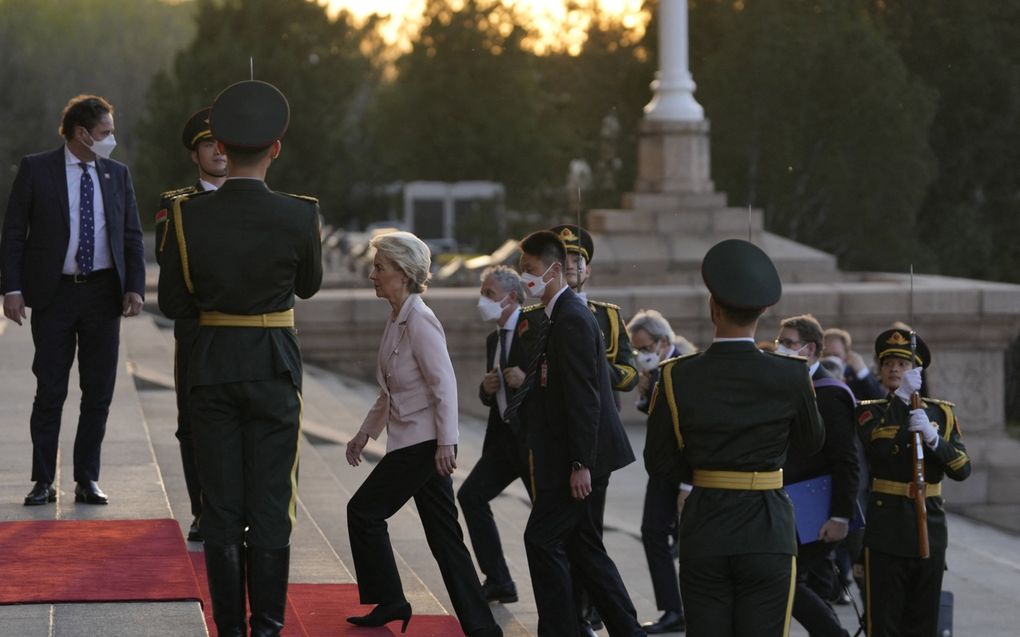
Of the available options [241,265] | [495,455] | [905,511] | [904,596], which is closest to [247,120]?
[241,265]

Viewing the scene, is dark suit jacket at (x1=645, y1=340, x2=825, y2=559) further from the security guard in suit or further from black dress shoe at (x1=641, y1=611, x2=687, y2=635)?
black dress shoe at (x1=641, y1=611, x2=687, y2=635)

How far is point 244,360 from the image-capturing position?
19.1 ft

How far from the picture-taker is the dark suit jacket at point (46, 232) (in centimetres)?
780

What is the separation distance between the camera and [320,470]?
11.5 m

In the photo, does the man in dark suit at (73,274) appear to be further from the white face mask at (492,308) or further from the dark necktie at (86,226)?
the white face mask at (492,308)

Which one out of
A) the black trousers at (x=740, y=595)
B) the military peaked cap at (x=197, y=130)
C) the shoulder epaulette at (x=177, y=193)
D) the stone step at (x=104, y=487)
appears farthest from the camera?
the military peaked cap at (x=197, y=130)

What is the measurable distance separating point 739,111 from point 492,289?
28.9 m

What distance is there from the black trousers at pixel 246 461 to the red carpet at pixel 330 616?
2.65 ft

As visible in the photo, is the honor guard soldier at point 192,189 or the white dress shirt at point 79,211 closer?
the honor guard soldier at point 192,189

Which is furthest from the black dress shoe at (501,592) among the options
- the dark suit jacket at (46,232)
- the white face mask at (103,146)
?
the white face mask at (103,146)

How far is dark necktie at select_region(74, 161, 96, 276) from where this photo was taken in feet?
25.8

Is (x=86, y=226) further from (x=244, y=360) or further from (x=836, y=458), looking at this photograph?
(x=836, y=458)

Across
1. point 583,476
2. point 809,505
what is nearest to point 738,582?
point 583,476

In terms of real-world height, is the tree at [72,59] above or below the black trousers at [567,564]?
above
